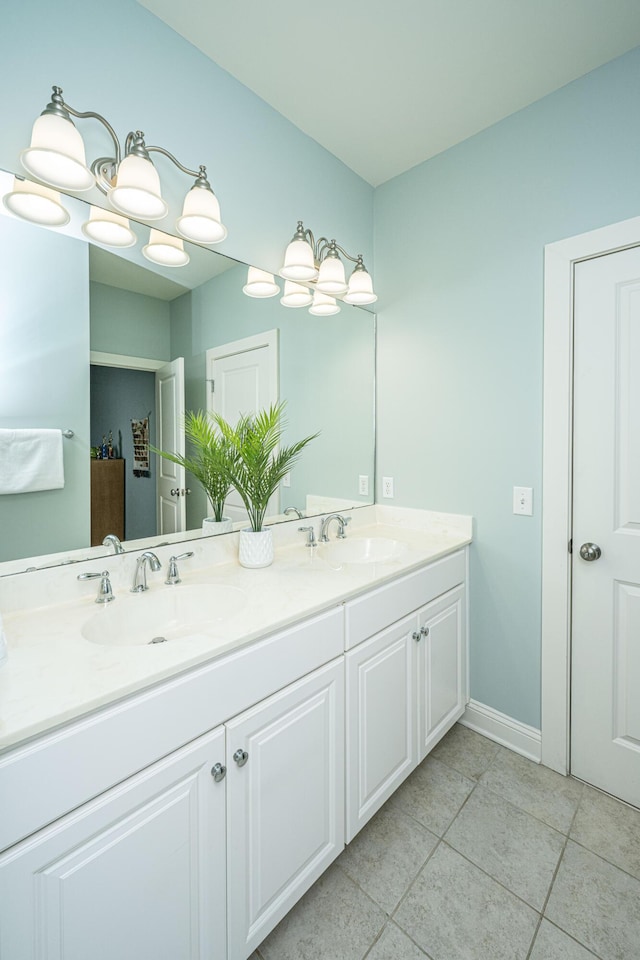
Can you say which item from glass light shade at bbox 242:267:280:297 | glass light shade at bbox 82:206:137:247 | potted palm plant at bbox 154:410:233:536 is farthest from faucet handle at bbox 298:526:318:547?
glass light shade at bbox 82:206:137:247

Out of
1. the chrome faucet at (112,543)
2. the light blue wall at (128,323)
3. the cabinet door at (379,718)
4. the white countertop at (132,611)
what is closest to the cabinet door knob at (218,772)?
the white countertop at (132,611)

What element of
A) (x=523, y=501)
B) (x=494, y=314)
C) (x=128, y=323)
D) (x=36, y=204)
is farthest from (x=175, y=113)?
(x=523, y=501)

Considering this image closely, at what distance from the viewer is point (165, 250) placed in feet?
4.64

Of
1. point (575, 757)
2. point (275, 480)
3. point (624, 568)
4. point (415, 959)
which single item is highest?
Answer: point (275, 480)

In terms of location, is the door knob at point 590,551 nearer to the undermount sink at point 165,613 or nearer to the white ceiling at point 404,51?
the undermount sink at point 165,613

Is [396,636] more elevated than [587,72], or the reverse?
[587,72]

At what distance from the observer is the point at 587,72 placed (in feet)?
5.11

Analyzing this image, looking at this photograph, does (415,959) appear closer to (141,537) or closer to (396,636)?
(396,636)

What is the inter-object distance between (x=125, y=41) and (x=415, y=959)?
8.71ft

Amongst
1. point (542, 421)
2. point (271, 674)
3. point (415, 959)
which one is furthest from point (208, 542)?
point (542, 421)

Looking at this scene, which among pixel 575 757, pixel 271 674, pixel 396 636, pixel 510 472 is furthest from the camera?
pixel 510 472

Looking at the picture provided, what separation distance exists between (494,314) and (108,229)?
4.84 feet

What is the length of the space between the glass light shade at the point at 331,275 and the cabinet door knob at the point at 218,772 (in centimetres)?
175

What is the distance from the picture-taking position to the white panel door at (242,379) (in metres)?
1.59
